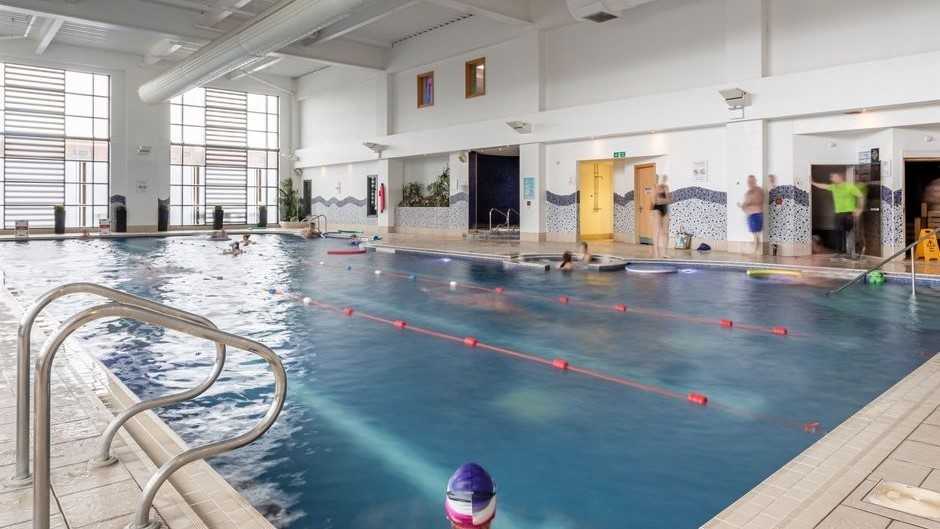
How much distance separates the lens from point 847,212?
1140 cm

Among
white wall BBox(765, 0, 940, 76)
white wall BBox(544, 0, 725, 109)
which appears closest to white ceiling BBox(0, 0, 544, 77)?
white wall BBox(544, 0, 725, 109)

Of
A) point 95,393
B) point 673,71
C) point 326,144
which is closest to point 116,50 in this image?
point 326,144

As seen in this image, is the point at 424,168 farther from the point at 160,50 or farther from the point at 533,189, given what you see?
the point at 160,50

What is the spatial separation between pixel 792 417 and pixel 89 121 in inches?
937

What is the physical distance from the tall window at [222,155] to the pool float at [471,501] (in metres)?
24.5

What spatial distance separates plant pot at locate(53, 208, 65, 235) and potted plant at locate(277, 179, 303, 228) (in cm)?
739

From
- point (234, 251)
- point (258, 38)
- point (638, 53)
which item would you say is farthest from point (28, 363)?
point (638, 53)

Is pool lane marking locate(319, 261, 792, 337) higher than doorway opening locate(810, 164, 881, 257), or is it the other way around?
doorway opening locate(810, 164, 881, 257)

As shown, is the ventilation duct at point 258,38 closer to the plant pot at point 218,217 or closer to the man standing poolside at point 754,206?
the plant pot at point 218,217

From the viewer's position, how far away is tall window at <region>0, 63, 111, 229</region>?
20359 millimetres

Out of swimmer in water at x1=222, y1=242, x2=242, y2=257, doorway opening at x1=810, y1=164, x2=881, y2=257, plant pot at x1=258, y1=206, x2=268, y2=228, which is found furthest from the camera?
plant pot at x1=258, y1=206, x2=268, y2=228

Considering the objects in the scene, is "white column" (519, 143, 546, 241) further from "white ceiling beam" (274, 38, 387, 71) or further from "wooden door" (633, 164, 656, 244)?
"white ceiling beam" (274, 38, 387, 71)

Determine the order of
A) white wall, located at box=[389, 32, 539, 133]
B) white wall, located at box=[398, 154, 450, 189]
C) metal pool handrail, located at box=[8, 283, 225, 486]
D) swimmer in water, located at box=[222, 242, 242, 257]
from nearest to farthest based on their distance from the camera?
metal pool handrail, located at box=[8, 283, 225, 486]
swimmer in water, located at box=[222, 242, 242, 257]
white wall, located at box=[389, 32, 539, 133]
white wall, located at box=[398, 154, 450, 189]

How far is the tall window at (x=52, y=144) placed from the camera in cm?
2036
